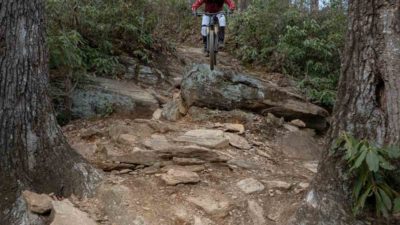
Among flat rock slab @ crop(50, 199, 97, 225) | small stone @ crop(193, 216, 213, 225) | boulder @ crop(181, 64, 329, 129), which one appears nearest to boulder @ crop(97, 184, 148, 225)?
flat rock slab @ crop(50, 199, 97, 225)

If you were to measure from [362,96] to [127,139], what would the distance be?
3.03 metres

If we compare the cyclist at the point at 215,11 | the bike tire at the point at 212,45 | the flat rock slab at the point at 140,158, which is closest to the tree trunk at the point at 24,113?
the flat rock slab at the point at 140,158

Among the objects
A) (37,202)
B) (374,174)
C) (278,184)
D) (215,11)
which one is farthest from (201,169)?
(215,11)

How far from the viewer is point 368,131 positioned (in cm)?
351

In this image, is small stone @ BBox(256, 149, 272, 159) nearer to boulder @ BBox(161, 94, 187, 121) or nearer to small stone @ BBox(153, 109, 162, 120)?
boulder @ BBox(161, 94, 187, 121)

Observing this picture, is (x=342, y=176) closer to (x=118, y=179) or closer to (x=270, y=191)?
(x=270, y=191)

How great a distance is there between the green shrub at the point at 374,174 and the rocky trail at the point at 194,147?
0.98 m

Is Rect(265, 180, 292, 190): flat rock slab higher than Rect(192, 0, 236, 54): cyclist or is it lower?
lower

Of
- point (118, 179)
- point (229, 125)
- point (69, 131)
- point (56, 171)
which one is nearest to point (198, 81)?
point (229, 125)

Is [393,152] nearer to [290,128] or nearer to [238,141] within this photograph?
[238,141]

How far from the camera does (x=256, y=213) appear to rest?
14.1 feet

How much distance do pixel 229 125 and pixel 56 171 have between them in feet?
9.35

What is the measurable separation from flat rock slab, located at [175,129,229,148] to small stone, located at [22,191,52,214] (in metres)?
1.99

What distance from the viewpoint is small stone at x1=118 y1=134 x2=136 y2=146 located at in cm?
546
